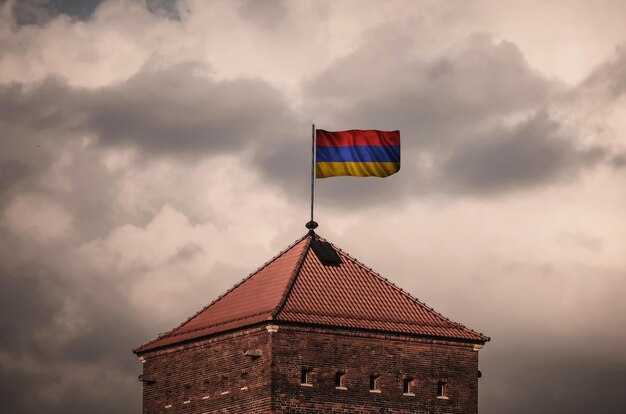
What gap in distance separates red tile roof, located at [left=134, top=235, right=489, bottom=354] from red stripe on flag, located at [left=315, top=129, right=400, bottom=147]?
11.7 ft

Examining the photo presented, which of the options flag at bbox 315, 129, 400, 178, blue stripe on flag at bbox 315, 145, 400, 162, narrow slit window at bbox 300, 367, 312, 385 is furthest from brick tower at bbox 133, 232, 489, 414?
blue stripe on flag at bbox 315, 145, 400, 162

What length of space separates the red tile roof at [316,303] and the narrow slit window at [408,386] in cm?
→ 166

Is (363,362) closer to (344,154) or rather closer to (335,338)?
(335,338)

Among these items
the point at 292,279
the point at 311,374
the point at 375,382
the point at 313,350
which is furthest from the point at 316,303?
the point at 375,382

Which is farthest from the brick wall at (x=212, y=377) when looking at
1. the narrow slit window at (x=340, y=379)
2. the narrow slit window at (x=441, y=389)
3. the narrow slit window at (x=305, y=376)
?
the narrow slit window at (x=441, y=389)

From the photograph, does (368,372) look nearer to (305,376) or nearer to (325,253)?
(305,376)

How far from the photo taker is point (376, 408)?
99.8 m

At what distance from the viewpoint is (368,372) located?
328ft

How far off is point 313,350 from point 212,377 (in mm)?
4084

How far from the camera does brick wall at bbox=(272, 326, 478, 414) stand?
9856 cm

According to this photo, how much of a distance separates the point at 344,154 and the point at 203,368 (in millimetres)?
9527

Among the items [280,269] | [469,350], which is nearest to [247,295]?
[280,269]

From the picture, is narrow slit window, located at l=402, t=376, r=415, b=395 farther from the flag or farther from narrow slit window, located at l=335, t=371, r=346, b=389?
the flag

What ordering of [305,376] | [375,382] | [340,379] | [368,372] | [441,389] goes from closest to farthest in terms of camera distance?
[305,376] → [340,379] → [368,372] → [375,382] → [441,389]
